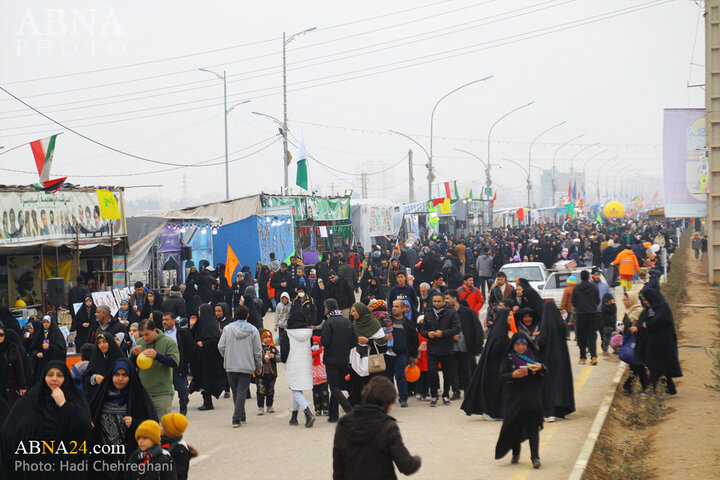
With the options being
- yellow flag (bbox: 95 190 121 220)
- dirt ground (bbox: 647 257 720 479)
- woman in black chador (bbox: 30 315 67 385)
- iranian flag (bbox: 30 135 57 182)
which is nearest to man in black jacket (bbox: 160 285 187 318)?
woman in black chador (bbox: 30 315 67 385)

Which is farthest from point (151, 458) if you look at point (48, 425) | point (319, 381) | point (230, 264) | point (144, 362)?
point (230, 264)

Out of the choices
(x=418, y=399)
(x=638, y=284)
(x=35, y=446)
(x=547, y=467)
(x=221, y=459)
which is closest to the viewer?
(x=35, y=446)

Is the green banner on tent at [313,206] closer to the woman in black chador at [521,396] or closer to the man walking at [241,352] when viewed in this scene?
the man walking at [241,352]

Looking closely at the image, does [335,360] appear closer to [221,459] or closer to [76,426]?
[221,459]

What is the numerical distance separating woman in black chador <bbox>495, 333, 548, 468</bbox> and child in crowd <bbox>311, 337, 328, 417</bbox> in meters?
3.35

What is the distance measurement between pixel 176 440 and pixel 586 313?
1008 cm

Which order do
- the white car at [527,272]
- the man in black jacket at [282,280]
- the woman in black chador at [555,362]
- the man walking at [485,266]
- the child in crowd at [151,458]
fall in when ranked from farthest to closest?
the man walking at [485,266], the white car at [527,272], the man in black jacket at [282,280], the woman in black chador at [555,362], the child in crowd at [151,458]

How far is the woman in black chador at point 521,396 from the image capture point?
27.6ft

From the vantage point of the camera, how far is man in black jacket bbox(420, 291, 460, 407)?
39.8ft

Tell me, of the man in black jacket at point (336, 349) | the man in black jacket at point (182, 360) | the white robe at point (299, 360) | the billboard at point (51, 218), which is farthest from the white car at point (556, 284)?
the billboard at point (51, 218)

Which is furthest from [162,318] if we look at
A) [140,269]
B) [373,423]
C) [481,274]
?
[481,274]

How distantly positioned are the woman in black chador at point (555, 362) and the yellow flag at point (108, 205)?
49.6 ft

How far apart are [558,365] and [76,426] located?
5.98 metres

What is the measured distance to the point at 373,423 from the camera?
539 centimetres
